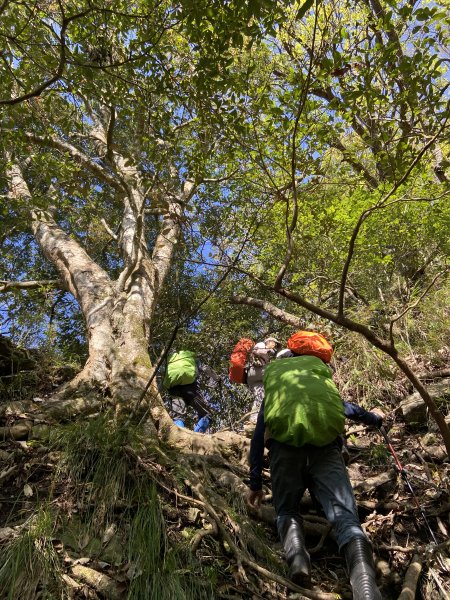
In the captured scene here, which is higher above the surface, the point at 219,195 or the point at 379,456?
the point at 219,195

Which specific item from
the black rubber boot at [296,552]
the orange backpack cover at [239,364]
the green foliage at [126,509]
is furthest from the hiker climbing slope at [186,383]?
the black rubber boot at [296,552]

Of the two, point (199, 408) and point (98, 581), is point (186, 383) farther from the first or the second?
point (98, 581)

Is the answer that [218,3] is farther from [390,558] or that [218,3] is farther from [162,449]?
[390,558]

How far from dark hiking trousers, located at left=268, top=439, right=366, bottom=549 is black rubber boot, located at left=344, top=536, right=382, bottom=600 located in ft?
0.87

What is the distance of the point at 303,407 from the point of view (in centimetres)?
298

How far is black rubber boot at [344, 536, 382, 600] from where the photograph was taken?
90.0 inches

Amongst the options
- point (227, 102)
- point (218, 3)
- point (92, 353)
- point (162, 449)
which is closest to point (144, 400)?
point (162, 449)

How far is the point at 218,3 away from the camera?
11.0 ft

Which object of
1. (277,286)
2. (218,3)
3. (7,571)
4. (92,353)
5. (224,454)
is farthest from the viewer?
(92,353)

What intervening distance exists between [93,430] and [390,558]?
252cm

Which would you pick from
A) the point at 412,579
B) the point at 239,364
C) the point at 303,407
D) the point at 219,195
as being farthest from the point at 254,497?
the point at 219,195

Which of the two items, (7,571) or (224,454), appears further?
(224,454)

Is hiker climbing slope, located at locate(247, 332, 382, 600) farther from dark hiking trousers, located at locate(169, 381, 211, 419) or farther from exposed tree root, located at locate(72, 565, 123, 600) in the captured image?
dark hiking trousers, located at locate(169, 381, 211, 419)

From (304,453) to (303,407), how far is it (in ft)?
1.16
